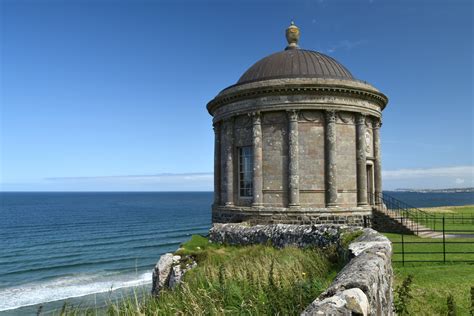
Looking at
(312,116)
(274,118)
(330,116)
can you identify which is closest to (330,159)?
(330,116)

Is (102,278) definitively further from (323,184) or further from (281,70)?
(281,70)

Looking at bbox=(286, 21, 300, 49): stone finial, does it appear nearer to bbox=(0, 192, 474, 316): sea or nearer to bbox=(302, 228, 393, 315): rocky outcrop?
bbox=(0, 192, 474, 316): sea

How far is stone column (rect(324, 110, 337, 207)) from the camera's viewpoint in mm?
18156

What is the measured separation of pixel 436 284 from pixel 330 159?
1080 centimetres

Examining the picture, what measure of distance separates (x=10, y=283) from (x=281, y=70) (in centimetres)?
2305

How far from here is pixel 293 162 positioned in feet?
59.7

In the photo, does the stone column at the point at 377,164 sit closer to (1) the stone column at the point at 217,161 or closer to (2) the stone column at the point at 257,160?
(2) the stone column at the point at 257,160

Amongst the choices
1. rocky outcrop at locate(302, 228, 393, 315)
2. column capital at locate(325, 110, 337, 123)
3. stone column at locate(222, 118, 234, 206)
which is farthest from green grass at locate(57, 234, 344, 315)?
stone column at locate(222, 118, 234, 206)

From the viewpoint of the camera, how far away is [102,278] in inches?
990

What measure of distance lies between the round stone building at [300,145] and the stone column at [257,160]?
2.1 inches

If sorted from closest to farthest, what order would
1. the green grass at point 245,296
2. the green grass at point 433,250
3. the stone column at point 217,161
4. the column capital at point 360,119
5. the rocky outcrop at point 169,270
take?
the green grass at point 245,296
the green grass at point 433,250
the rocky outcrop at point 169,270
the column capital at point 360,119
the stone column at point 217,161

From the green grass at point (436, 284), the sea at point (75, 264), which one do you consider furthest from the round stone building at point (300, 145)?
the sea at point (75, 264)

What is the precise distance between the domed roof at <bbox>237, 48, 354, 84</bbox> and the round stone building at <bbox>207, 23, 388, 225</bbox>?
0.06 meters

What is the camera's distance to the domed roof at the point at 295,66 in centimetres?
1977
